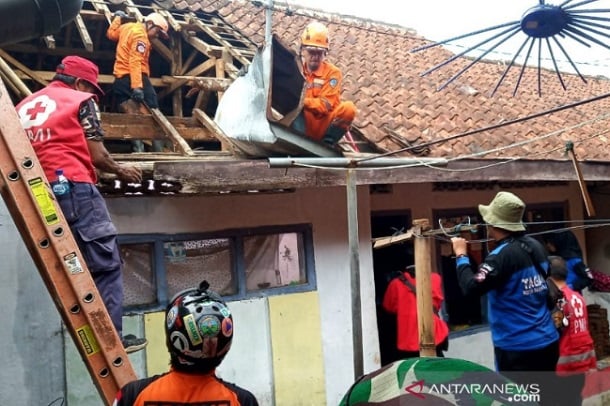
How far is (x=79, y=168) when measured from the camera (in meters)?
3.25

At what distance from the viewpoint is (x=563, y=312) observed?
481cm

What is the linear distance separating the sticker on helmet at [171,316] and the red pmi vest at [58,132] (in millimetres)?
1296

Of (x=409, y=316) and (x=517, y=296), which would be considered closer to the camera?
(x=517, y=296)

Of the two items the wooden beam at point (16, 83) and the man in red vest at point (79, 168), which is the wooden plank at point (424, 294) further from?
the wooden beam at point (16, 83)

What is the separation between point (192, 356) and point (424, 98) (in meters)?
6.71


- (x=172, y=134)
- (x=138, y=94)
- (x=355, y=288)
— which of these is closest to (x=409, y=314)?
(x=355, y=288)

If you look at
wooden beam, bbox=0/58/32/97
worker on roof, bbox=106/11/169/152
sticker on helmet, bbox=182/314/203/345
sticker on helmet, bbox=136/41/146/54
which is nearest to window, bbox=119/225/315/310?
worker on roof, bbox=106/11/169/152

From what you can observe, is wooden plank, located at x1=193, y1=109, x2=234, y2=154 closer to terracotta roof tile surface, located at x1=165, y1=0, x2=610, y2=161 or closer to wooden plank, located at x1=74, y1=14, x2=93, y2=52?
wooden plank, located at x1=74, y1=14, x2=93, y2=52

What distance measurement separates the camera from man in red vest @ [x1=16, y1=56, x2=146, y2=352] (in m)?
3.17

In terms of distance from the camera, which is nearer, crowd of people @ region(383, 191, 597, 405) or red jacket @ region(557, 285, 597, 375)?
crowd of people @ region(383, 191, 597, 405)

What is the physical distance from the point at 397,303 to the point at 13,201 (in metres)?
4.57

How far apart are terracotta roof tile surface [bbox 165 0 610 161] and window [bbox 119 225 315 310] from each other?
1517 millimetres

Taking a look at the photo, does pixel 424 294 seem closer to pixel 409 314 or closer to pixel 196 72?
pixel 409 314

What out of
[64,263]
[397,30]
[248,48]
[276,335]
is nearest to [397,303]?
[276,335]
